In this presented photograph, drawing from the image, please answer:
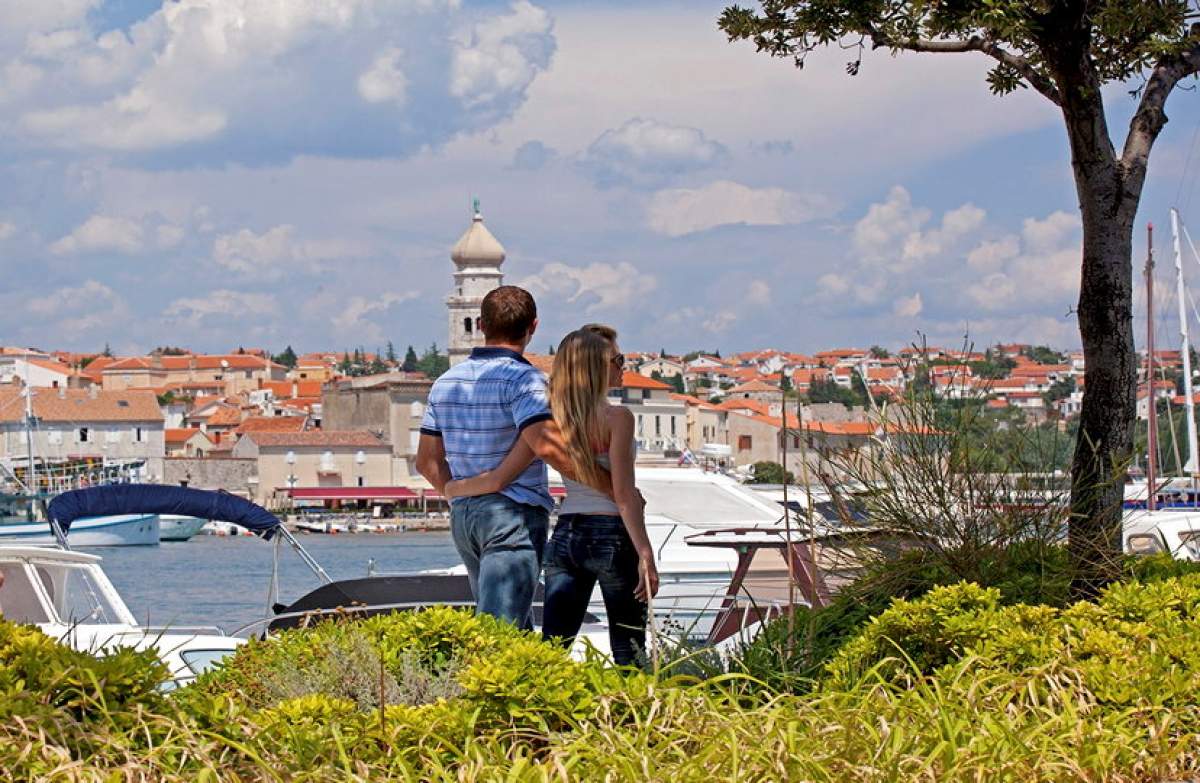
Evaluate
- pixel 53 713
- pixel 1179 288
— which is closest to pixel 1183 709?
pixel 53 713

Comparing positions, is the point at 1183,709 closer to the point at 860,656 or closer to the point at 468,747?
the point at 860,656

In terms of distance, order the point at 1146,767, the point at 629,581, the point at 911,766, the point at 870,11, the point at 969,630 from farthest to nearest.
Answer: the point at 870,11 → the point at 629,581 → the point at 969,630 → the point at 1146,767 → the point at 911,766

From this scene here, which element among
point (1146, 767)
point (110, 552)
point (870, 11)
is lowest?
point (110, 552)

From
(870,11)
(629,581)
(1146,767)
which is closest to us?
(1146,767)

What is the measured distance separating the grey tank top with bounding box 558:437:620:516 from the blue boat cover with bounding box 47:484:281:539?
6808 mm

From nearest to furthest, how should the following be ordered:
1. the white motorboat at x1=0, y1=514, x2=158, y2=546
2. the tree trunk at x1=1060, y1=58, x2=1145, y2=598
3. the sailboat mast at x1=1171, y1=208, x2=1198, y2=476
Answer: the tree trunk at x1=1060, y1=58, x2=1145, y2=598 < the sailboat mast at x1=1171, y1=208, x2=1198, y2=476 < the white motorboat at x1=0, y1=514, x2=158, y2=546

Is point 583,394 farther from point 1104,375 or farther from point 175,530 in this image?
point 175,530

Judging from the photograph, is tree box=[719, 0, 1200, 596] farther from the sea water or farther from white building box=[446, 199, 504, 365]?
white building box=[446, 199, 504, 365]

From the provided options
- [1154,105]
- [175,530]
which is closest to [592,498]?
[1154,105]

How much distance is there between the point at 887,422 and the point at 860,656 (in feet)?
7.03

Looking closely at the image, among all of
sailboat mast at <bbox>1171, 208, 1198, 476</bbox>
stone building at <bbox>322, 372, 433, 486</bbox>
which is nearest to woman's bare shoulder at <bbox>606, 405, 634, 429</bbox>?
sailboat mast at <bbox>1171, 208, 1198, 476</bbox>

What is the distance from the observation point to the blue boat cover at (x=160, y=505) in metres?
11.9

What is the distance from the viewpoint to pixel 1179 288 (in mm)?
39062

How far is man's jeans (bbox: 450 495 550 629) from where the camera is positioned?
5.16m
